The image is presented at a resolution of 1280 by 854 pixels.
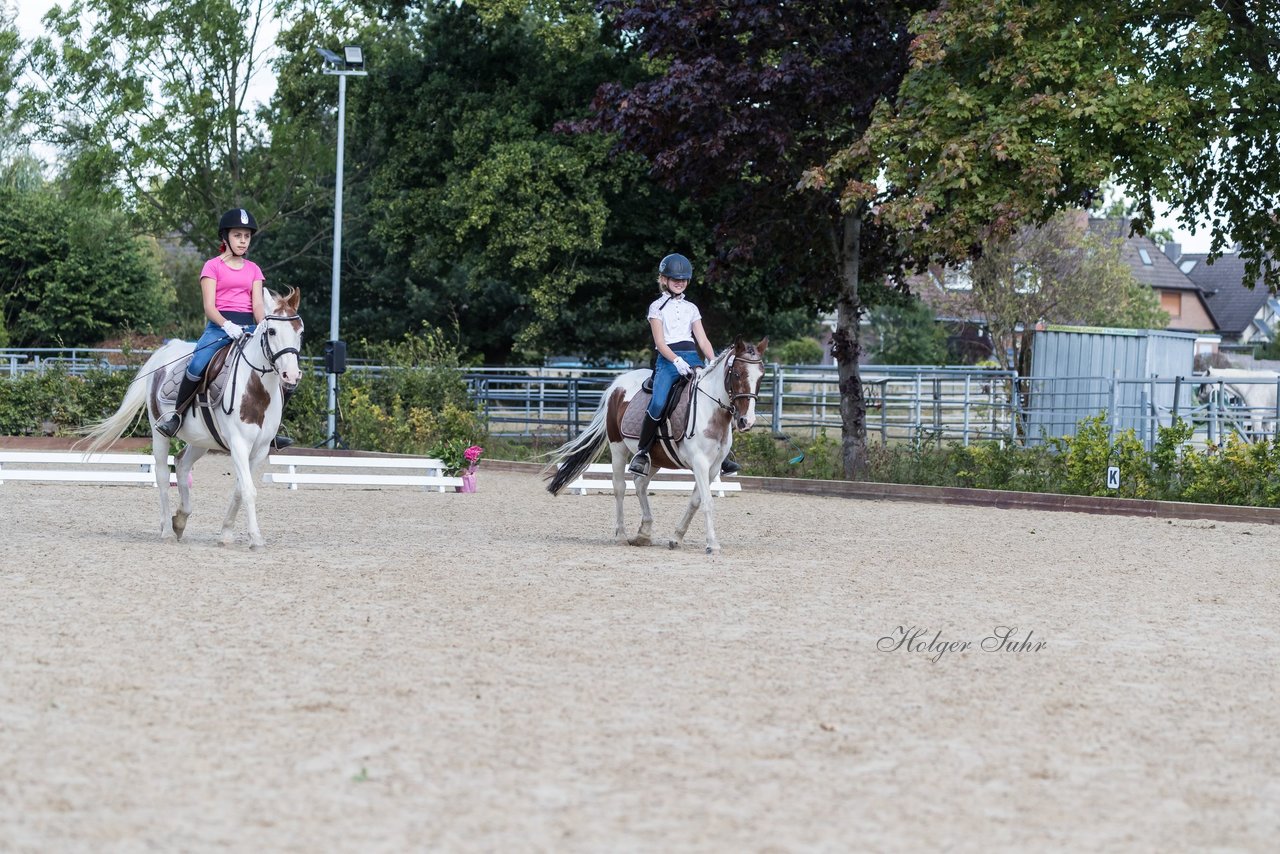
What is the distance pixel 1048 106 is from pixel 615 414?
8.00 meters

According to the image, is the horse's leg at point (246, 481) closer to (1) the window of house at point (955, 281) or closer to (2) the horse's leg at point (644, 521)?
(2) the horse's leg at point (644, 521)

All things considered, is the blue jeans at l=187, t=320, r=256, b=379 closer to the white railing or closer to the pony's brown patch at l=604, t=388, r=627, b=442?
the pony's brown patch at l=604, t=388, r=627, b=442

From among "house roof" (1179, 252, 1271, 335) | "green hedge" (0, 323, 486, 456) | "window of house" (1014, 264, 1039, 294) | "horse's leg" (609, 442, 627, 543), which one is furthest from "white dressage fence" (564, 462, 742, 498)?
"house roof" (1179, 252, 1271, 335)

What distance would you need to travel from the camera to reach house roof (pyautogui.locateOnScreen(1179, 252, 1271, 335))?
9656 centimetres

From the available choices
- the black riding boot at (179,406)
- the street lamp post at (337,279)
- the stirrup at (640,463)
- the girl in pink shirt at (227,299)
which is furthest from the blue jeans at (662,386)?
the street lamp post at (337,279)

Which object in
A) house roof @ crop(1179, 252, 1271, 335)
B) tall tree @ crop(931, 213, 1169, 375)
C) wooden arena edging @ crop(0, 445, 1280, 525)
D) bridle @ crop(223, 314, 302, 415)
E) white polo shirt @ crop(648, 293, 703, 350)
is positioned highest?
house roof @ crop(1179, 252, 1271, 335)

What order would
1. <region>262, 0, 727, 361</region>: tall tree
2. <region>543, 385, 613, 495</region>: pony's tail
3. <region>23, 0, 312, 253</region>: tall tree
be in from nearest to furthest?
1. <region>543, 385, 613, 495</region>: pony's tail
2. <region>262, 0, 727, 361</region>: tall tree
3. <region>23, 0, 312, 253</region>: tall tree

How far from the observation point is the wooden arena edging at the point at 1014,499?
18.6 metres

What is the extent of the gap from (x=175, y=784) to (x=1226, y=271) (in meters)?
104

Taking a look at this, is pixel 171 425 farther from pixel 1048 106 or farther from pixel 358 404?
pixel 358 404

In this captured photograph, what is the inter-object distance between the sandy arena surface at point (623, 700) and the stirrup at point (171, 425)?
40.0 inches

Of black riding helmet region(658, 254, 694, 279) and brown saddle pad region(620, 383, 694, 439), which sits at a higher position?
black riding helmet region(658, 254, 694, 279)

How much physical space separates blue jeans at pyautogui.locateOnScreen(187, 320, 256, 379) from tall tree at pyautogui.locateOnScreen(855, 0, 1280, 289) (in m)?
9.66

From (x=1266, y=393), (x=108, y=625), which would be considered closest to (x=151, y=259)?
(x=1266, y=393)
